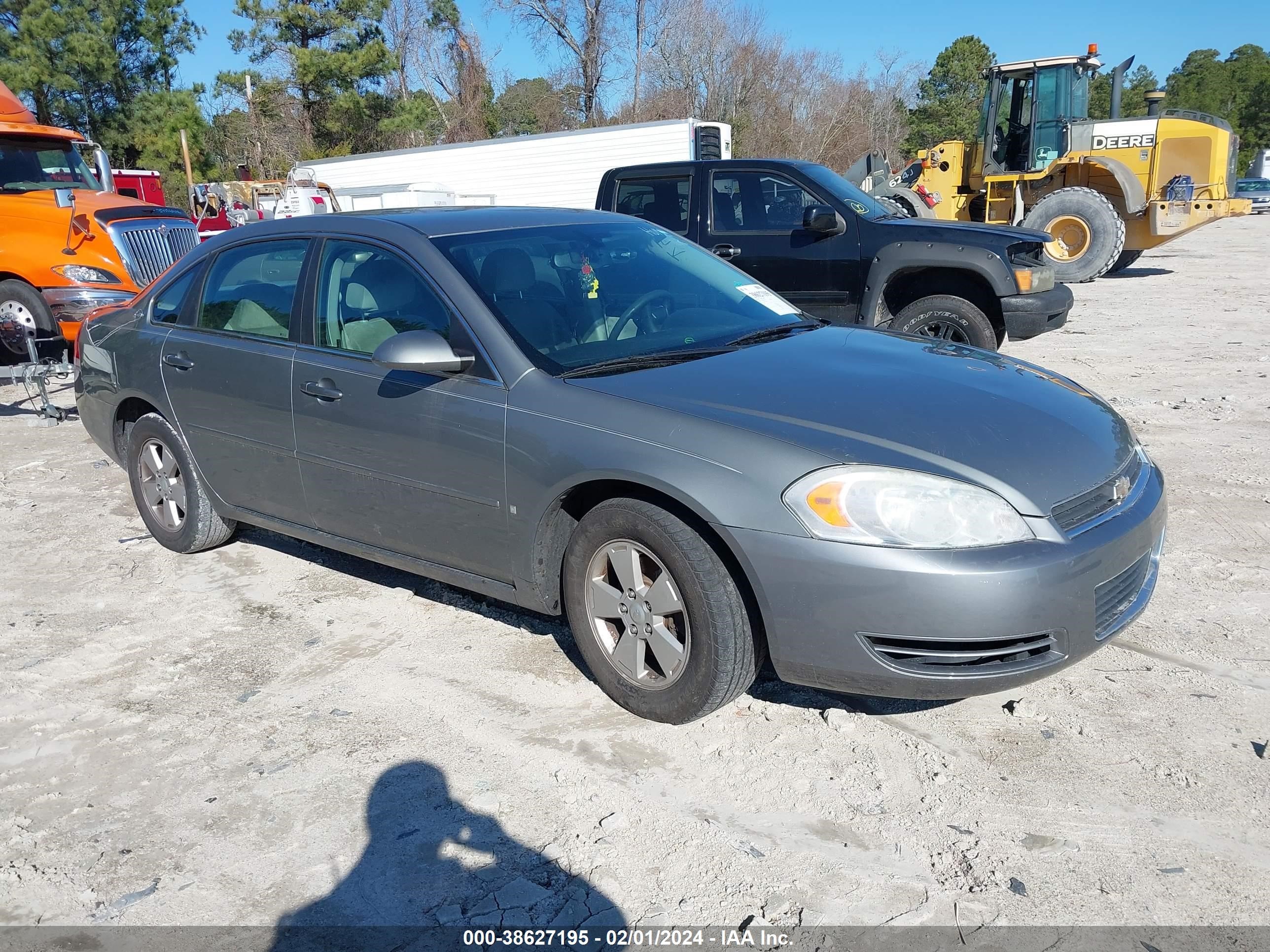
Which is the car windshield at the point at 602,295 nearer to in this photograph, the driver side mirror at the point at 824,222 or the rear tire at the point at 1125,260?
the driver side mirror at the point at 824,222

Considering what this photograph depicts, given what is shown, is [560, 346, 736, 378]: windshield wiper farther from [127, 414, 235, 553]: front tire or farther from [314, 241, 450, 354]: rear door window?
[127, 414, 235, 553]: front tire

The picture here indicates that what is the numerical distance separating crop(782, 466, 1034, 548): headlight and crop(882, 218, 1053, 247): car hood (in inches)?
208

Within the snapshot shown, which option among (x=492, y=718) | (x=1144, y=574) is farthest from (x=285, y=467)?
(x=1144, y=574)

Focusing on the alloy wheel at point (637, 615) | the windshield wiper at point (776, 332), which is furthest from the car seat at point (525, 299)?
the alloy wheel at point (637, 615)

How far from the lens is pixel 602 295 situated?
4016mm

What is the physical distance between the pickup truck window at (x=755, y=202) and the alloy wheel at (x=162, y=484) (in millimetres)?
4924

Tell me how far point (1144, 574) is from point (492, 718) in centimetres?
221

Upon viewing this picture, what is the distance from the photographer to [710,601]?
3.09 meters

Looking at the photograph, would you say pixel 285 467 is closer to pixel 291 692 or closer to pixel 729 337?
pixel 291 692

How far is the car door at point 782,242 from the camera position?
8.11 metres

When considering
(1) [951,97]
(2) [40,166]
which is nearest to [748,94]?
(1) [951,97]

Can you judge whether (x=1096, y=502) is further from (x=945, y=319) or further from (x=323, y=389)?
(x=945, y=319)

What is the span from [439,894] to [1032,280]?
6468mm

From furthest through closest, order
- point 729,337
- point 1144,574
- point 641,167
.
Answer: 1. point 641,167
2. point 729,337
3. point 1144,574
